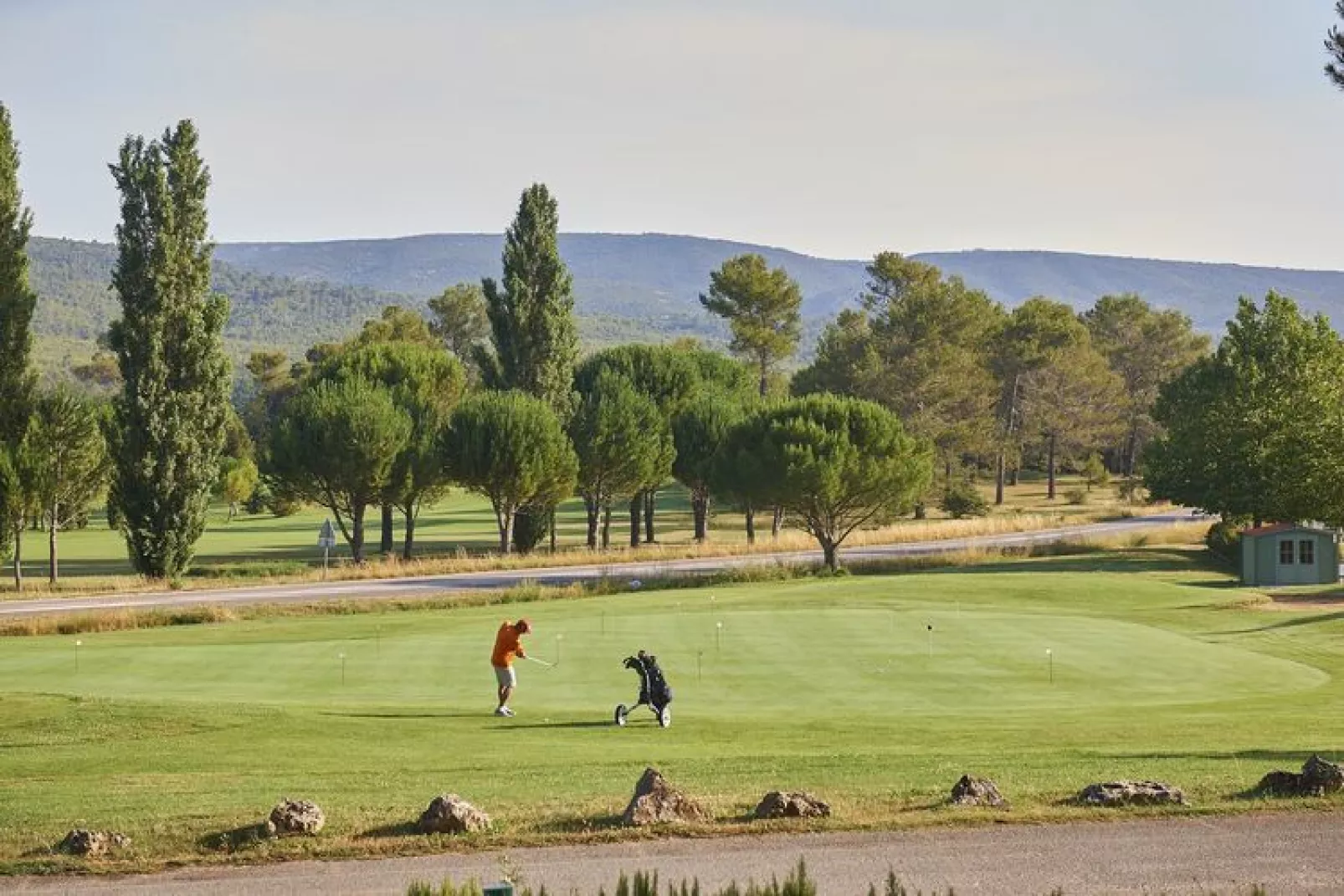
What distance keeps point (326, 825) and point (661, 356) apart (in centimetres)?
8009

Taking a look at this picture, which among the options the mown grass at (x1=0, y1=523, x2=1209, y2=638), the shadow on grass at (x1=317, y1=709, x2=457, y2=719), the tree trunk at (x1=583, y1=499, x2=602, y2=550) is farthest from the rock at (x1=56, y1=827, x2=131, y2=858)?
the tree trunk at (x1=583, y1=499, x2=602, y2=550)

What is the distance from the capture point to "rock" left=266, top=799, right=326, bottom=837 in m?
16.6

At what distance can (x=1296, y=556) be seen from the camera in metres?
64.6

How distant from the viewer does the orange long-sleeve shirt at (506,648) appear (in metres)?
27.1

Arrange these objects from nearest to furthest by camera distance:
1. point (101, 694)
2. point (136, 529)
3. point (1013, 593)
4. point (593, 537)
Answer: point (101, 694), point (1013, 593), point (136, 529), point (593, 537)

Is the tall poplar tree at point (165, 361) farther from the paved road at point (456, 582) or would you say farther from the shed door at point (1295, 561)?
the shed door at point (1295, 561)

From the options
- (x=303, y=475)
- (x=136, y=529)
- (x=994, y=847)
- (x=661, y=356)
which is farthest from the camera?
(x=661, y=356)

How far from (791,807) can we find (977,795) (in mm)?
2271

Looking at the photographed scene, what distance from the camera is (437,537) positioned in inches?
4058

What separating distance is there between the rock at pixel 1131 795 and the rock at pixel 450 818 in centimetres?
692

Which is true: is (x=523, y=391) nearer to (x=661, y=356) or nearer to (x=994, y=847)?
(x=661, y=356)

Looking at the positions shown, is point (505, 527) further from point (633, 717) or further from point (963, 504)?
point (633, 717)

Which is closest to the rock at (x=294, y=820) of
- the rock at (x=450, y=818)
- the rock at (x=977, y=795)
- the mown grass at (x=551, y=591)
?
the rock at (x=450, y=818)

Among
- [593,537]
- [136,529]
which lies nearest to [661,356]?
[593,537]
